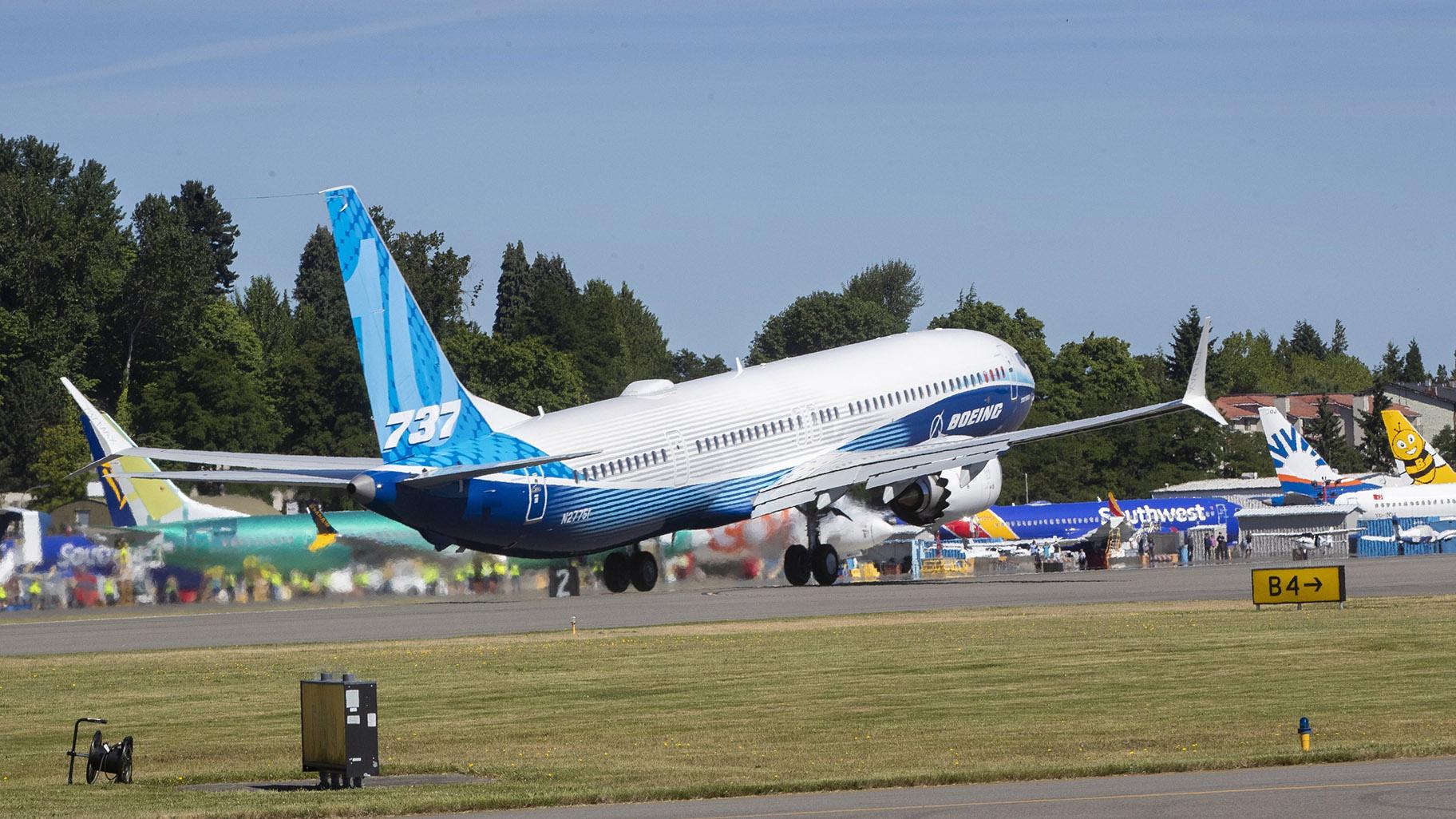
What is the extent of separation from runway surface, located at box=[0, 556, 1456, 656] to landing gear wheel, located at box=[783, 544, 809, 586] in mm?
524

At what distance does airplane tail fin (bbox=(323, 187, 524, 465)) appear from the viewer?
45.2 meters

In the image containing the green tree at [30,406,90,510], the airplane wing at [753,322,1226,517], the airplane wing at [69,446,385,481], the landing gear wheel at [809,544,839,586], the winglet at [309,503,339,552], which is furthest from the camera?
the green tree at [30,406,90,510]

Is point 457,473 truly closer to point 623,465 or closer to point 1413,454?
point 623,465

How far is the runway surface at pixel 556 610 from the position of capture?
47406 mm

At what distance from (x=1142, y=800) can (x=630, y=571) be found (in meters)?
38.5

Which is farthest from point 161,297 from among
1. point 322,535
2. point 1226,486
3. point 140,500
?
point 1226,486

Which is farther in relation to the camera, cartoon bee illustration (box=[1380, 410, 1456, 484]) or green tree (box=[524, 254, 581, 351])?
green tree (box=[524, 254, 581, 351])

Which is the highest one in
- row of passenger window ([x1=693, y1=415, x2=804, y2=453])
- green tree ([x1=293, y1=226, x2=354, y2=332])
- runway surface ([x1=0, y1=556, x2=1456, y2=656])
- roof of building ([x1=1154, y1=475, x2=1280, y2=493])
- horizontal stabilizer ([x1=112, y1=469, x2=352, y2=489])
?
green tree ([x1=293, y1=226, x2=354, y2=332])

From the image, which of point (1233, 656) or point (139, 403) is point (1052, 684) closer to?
point (1233, 656)

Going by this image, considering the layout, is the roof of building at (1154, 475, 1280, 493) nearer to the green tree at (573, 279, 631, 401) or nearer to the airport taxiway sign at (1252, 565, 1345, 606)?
the green tree at (573, 279, 631, 401)

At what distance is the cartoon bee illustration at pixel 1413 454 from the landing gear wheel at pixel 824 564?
192 ft

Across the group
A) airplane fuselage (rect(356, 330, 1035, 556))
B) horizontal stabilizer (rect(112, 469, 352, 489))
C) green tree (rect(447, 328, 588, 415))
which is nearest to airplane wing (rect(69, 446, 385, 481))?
horizontal stabilizer (rect(112, 469, 352, 489))

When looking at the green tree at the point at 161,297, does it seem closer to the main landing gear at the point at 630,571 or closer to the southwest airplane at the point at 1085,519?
the southwest airplane at the point at 1085,519

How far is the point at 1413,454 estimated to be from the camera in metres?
109
